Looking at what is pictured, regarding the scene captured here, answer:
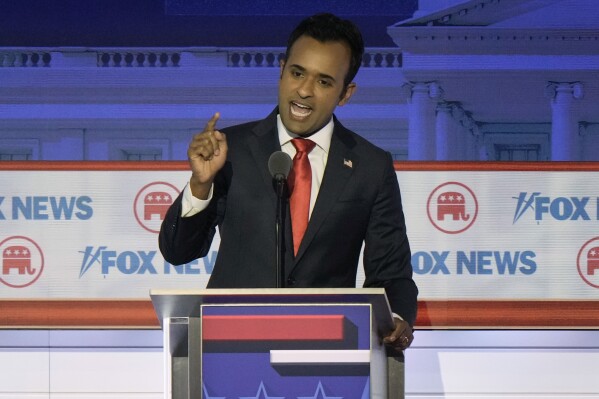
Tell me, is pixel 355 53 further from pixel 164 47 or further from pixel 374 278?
pixel 164 47

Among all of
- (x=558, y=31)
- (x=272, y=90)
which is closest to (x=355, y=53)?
(x=272, y=90)

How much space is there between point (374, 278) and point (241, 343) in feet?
2.18

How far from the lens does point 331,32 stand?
2512 millimetres

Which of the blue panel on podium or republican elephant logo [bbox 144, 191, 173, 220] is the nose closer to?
the blue panel on podium

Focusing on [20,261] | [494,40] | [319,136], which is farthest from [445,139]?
[20,261]

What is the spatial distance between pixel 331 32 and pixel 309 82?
15cm

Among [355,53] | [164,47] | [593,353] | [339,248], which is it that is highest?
[164,47]

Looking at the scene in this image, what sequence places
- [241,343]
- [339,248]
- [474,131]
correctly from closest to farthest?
[241,343]
[339,248]
[474,131]

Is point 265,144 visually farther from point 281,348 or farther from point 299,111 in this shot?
point 281,348

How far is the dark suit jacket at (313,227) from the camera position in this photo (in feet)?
7.81

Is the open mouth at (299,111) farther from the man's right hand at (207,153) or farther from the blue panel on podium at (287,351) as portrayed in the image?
the blue panel on podium at (287,351)

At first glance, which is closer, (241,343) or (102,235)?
(241,343)

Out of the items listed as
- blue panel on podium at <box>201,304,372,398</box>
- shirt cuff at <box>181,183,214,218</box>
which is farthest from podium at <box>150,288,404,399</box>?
shirt cuff at <box>181,183,214,218</box>

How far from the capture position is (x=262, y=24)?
3.91 metres
